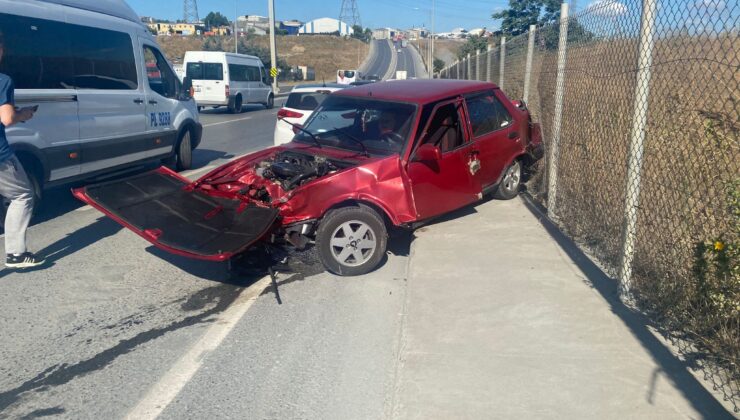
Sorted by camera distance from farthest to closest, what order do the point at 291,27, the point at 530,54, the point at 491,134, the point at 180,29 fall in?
1. the point at 291,27
2. the point at 180,29
3. the point at 530,54
4. the point at 491,134

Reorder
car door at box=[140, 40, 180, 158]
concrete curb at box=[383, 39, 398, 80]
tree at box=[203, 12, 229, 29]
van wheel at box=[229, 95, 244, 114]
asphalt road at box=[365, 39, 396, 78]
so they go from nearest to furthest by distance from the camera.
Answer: car door at box=[140, 40, 180, 158] < van wheel at box=[229, 95, 244, 114] < concrete curb at box=[383, 39, 398, 80] < asphalt road at box=[365, 39, 396, 78] < tree at box=[203, 12, 229, 29]

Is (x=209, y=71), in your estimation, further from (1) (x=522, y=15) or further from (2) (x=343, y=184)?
(2) (x=343, y=184)

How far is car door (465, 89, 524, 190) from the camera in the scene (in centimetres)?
719

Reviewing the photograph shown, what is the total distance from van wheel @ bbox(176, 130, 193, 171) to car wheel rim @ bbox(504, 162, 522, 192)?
5930 millimetres

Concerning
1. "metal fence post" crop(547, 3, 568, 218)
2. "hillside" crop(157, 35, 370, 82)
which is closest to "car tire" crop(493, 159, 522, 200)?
"metal fence post" crop(547, 3, 568, 218)

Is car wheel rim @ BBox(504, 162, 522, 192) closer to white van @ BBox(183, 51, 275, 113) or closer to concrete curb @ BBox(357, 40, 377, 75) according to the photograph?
white van @ BBox(183, 51, 275, 113)

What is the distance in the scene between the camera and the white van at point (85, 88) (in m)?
7.04

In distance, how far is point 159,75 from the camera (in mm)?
10531

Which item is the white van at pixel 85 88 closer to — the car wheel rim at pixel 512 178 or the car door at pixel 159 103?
the car door at pixel 159 103

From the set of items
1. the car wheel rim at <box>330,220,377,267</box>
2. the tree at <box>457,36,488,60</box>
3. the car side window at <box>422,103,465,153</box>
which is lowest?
the car wheel rim at <box>330,220,377,267</box>

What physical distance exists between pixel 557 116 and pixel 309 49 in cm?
9948

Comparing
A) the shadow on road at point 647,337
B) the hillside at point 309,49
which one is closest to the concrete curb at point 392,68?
the hillside at point 309,49

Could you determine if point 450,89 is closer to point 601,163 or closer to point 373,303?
point 601,163

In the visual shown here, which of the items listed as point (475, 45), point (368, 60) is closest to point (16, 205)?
point (475, 45)
